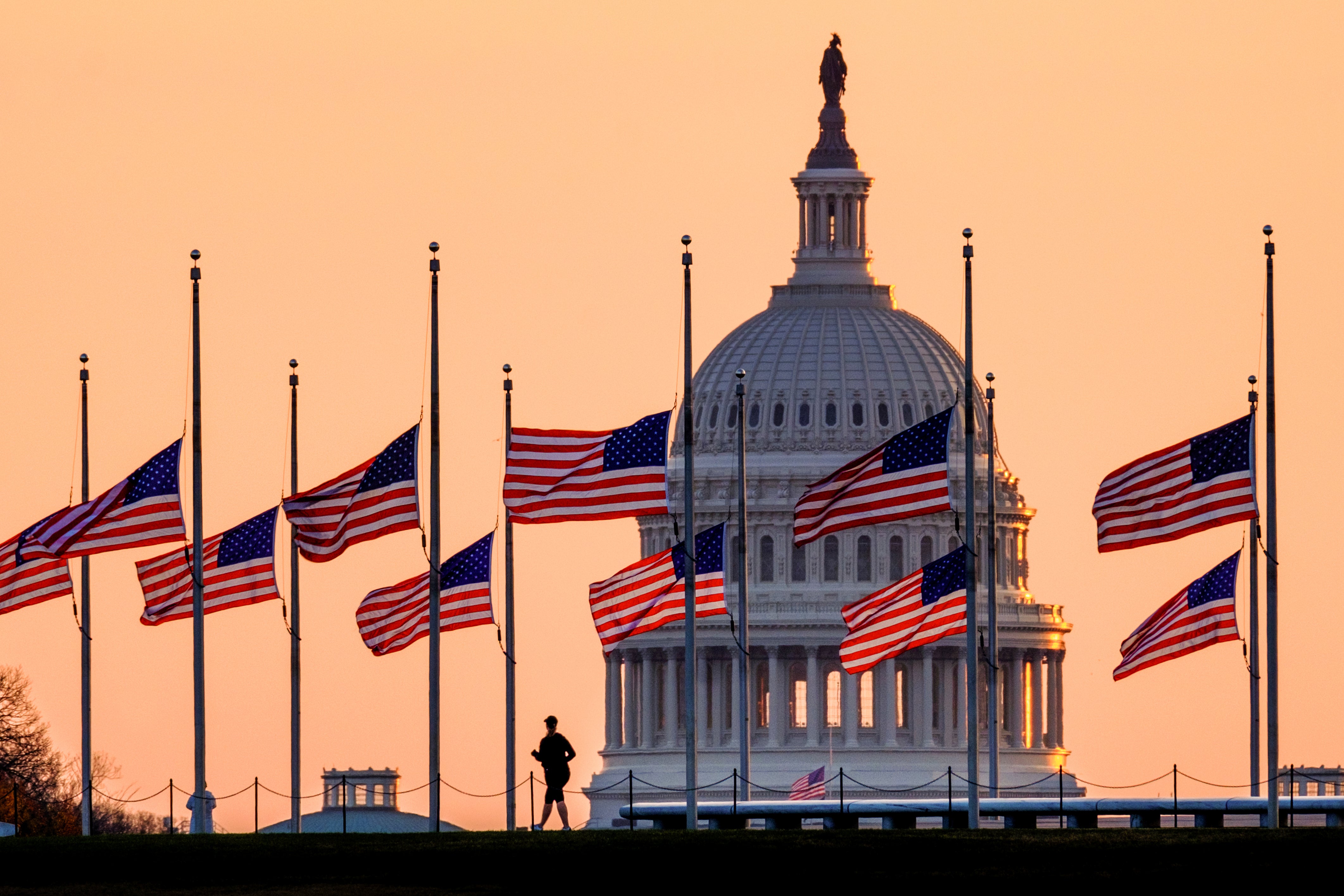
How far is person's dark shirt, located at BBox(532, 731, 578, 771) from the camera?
102875mm

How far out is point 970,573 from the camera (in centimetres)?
10781

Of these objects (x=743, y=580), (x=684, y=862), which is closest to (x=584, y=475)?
(x=684, y=862)

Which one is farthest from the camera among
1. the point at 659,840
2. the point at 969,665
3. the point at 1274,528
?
the point at 969,665

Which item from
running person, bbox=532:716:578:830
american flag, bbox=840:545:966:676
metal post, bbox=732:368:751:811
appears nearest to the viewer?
running person, bbox=532:716:578:830

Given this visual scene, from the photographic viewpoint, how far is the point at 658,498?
107 m

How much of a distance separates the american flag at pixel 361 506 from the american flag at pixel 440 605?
5.09 m

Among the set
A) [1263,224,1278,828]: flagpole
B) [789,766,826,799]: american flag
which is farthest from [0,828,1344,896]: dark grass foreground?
[789,766,826,799]: american flag

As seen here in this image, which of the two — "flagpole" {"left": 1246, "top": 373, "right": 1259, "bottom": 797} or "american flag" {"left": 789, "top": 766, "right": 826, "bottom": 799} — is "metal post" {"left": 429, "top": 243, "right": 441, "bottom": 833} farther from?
"american flag" {"left": 789, "top": 766, "right": 826, "bottom": 799}

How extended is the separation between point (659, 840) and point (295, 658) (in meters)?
25.1

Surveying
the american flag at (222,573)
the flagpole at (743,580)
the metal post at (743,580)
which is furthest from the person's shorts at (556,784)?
the metal post at (743,580)

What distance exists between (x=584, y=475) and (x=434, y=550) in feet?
13.9

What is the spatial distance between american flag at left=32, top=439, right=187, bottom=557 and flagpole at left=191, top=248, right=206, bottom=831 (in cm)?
87

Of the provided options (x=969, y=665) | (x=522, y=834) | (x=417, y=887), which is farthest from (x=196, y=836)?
(x=969, y=665)

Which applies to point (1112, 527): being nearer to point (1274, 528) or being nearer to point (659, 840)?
point (1274, 528)
